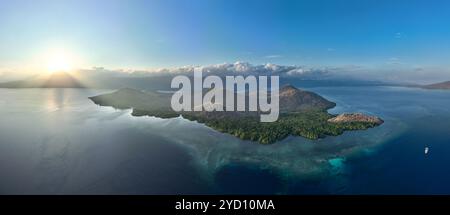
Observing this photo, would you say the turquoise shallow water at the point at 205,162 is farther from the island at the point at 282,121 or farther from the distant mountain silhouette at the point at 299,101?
the distant mountain silhouette at the point at 299,101

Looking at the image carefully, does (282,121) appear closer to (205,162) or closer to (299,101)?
(205,162)

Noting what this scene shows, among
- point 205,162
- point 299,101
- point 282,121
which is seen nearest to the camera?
point 205,162

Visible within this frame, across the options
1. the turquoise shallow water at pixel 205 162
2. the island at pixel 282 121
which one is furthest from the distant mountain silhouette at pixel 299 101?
the turquoise shallow water at pixel 205 162

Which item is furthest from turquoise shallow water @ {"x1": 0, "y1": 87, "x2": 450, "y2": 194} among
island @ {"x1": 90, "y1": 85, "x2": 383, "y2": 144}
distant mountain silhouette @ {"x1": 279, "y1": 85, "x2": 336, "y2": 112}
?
distant mountain silhouette @ {"x1": 279, "y1": 85, "x2": 336, "y2": 112}

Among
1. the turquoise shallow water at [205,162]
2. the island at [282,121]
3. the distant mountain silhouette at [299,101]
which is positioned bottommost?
the turquoise shallow water at [205,162]

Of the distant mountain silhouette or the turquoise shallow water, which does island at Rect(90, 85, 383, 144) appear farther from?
the turquoise shallow water

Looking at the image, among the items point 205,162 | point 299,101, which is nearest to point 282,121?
point 205,162
